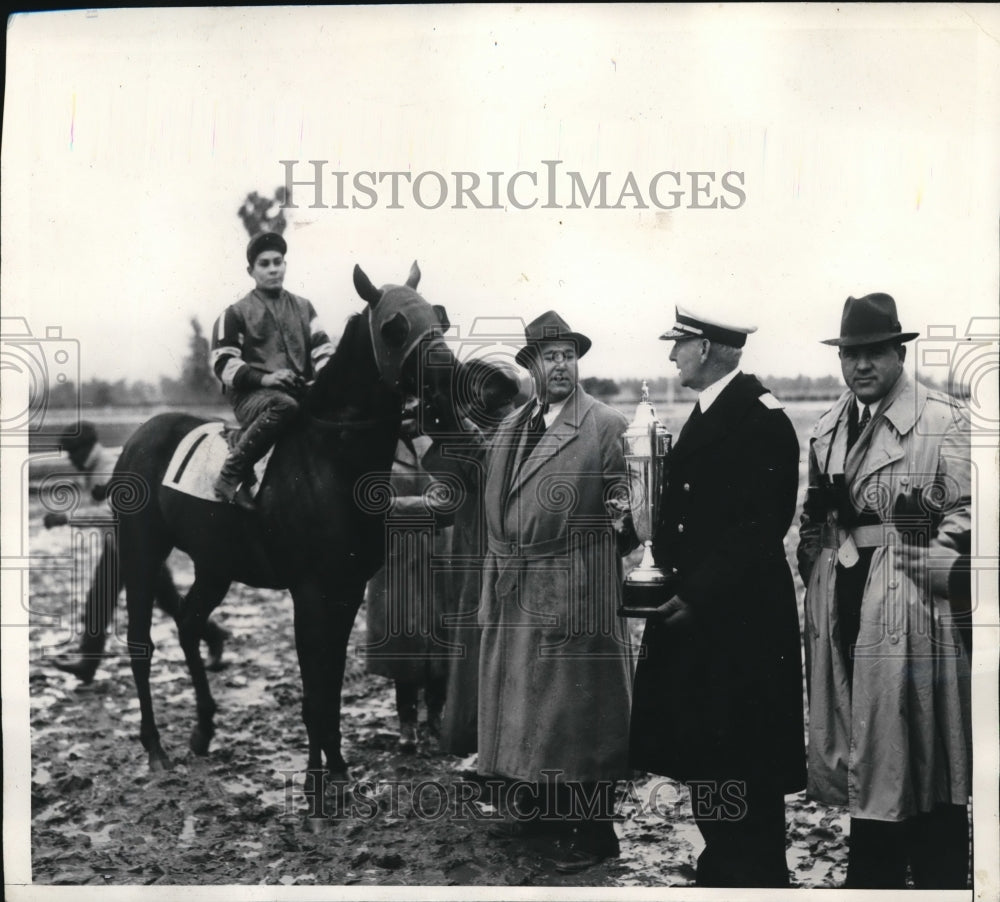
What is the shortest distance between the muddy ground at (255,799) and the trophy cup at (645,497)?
0.97 m

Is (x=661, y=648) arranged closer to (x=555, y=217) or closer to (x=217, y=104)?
(x=555, y=217)

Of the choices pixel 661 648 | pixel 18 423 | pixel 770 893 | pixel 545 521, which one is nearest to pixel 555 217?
pixel 545 521

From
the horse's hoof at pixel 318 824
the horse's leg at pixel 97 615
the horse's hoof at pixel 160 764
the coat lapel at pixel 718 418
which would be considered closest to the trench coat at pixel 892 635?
the coat lapel at pixel 718 418

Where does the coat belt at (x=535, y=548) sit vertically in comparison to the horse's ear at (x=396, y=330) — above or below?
below

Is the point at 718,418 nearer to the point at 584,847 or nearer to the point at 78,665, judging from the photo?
the point at 584,847

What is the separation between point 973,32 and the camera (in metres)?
5.09

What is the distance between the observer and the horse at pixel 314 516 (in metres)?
4.97

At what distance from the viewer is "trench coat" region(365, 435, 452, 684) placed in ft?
16.7

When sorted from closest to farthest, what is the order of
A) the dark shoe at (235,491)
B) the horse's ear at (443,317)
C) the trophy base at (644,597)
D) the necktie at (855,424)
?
the trophy base at (644,597), the necktie at (855,424), the horse's ear at (443,317), the dark shoe at (235,491)

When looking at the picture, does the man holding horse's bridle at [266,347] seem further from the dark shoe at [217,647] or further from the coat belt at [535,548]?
the coat belt at [535,548]

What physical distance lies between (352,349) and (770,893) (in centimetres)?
310

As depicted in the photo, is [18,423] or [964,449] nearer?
[964,449]

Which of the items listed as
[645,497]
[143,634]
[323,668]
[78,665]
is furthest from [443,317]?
[78,665]

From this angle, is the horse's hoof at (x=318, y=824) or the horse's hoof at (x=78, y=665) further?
the horse's hoof at (x=78, y=665)
